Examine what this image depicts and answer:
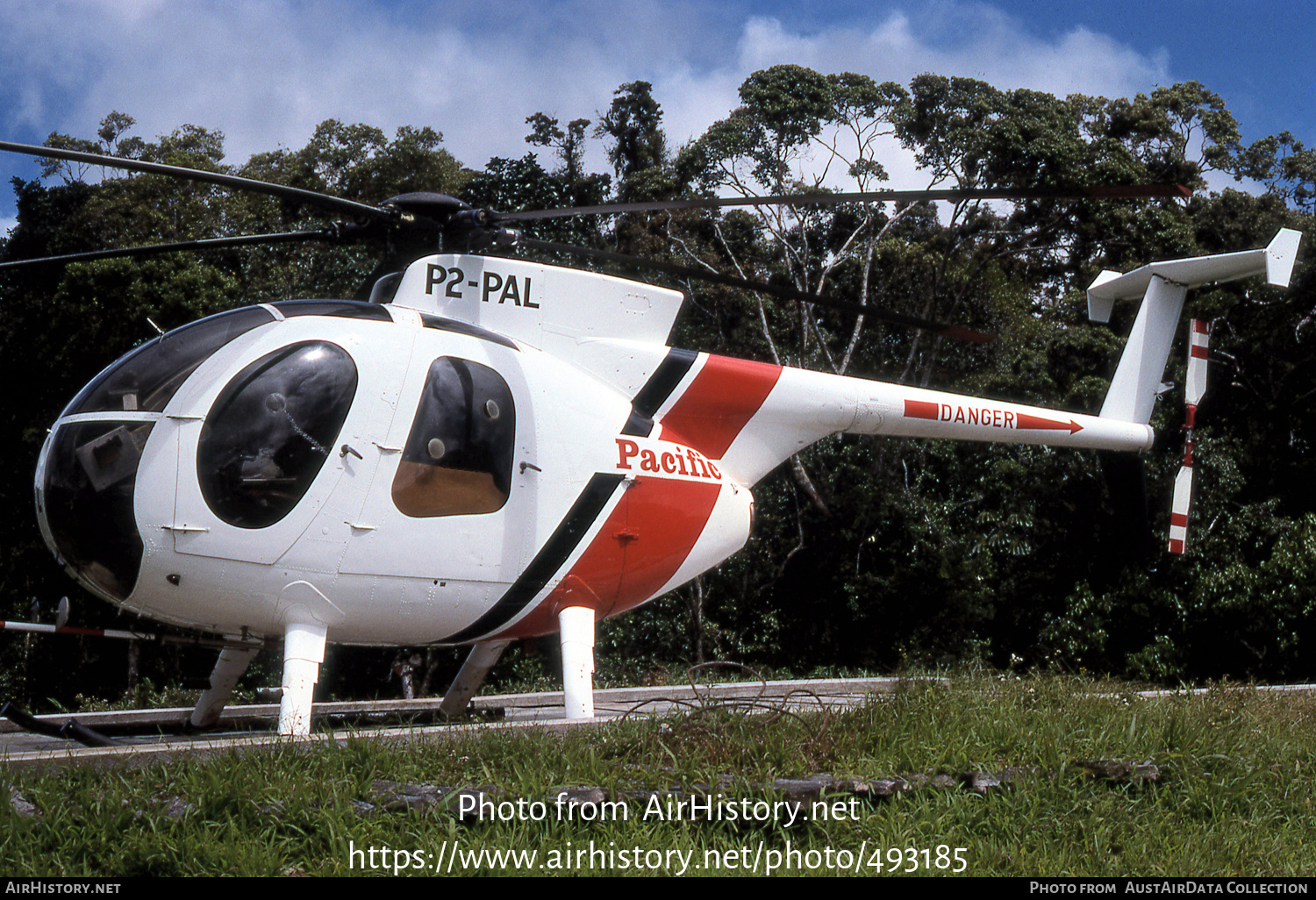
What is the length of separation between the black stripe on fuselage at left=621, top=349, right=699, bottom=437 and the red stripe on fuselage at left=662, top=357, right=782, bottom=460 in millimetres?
101

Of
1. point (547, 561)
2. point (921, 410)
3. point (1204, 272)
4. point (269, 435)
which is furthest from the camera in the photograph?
point (1204, 272)

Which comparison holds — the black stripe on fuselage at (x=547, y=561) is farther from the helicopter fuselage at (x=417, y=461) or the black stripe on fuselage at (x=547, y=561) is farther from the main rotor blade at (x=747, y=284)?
the main rotor blade at (x=747, y=284)

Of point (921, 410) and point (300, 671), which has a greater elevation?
point (921, 410)

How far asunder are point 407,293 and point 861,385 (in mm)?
3022

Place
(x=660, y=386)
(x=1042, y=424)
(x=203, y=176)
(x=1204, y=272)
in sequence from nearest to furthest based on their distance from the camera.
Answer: (x=203, y=176), (x=660, y=386), (x=1042, y=424), (x=1204, y=272)

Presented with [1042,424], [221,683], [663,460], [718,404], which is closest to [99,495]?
[221,683]

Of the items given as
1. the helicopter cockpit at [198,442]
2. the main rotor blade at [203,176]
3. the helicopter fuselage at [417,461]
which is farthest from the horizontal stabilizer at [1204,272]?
the helicopter cockpit at [198,442]

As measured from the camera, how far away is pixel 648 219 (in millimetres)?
16250

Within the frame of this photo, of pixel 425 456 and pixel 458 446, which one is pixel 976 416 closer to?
pixel 458 446

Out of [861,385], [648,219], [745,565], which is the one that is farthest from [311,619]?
[648,219]

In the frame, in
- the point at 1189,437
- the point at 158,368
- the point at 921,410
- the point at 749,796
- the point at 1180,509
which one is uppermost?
the point at 158,368

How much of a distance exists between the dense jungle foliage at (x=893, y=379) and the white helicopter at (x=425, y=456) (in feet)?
28.1

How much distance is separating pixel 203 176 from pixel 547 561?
2603 mm

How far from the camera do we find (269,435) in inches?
202
